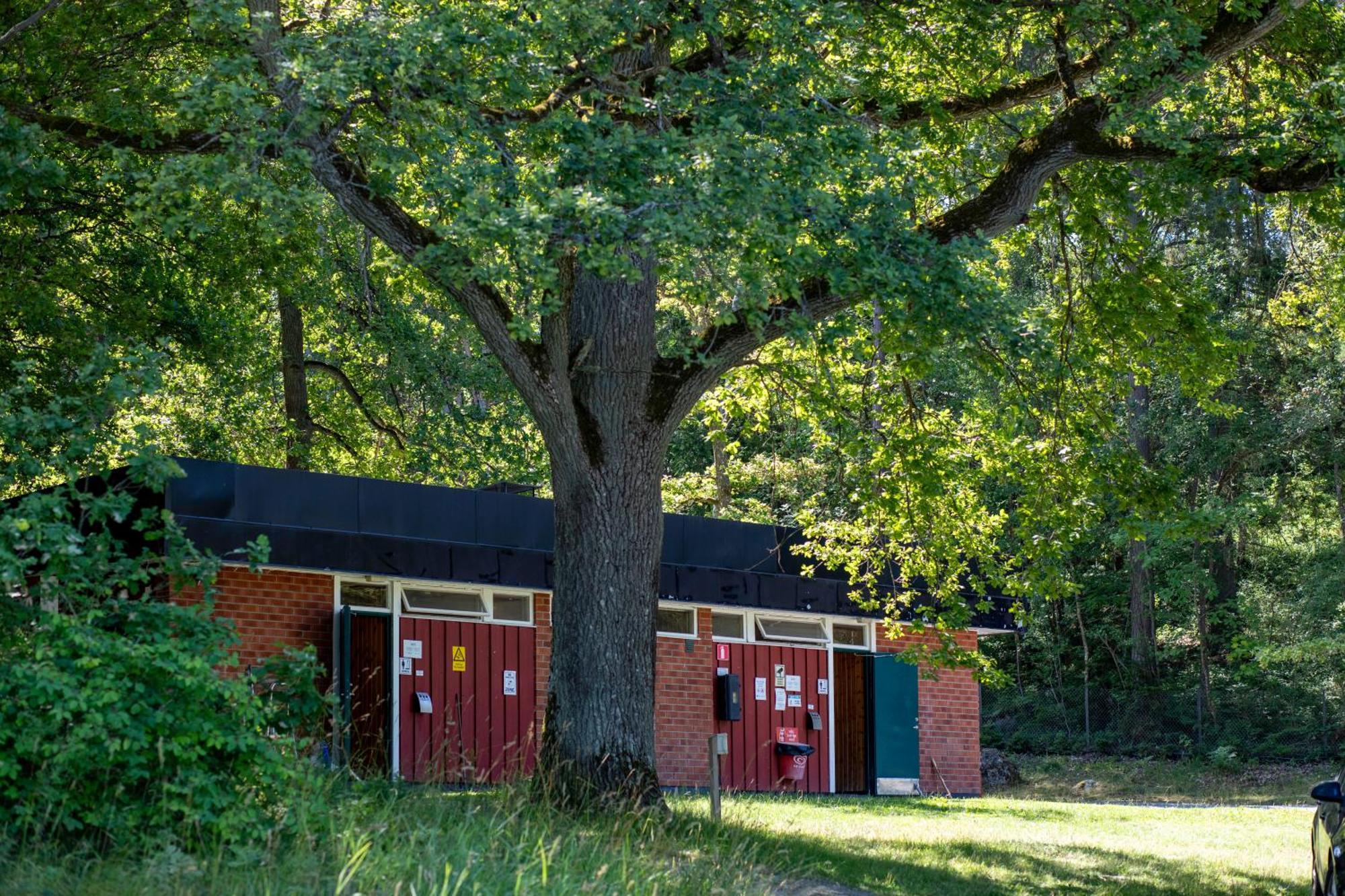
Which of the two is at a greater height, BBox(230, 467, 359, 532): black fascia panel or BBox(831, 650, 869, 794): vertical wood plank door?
BBox(230, 467, 359, 532): black fascia panel

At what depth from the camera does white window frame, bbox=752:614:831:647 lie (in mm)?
21031

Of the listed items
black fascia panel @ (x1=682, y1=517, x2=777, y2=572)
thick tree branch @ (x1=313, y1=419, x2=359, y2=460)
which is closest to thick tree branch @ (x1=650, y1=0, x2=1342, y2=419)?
black fascia panel @ (x1=682, y1=517, x2=777, y2=572)

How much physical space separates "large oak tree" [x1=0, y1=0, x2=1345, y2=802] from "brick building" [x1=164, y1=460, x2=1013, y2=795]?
129 inches

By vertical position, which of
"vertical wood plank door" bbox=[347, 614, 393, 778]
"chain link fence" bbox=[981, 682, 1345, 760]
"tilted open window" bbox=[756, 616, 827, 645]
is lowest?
"chain link fence" bbox=[981, 682, 1345, 760]

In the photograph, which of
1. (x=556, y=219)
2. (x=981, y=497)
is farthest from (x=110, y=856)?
(x=981, y=497)

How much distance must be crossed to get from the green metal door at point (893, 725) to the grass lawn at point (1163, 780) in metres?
4.89

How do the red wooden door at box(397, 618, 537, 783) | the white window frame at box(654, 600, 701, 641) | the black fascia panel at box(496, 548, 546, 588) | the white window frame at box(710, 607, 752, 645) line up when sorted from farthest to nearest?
the white window frame at box(710, 607, 752, 645), the white window frame at box(654, 600, 701, 641), the black fascia panel at box(496, 548, 546, 588), the red wooden door at box(397, 618, 537, 783)

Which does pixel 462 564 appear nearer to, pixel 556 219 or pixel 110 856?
pixel 556 219

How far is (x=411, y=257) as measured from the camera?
10.9 meters

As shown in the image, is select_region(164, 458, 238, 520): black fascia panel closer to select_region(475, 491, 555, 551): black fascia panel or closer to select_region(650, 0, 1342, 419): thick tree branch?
select_region(475, 491, 555, 551): black fascia panel

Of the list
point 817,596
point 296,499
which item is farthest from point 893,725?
point 296,499


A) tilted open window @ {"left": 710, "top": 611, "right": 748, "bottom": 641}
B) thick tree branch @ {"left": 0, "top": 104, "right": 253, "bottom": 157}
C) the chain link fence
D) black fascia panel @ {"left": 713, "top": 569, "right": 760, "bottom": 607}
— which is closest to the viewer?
thick tree branch @ {"left": 0, "top": 104, "right": 253, "bottom": 157}

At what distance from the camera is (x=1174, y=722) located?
115ft

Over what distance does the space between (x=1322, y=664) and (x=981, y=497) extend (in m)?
20.4
